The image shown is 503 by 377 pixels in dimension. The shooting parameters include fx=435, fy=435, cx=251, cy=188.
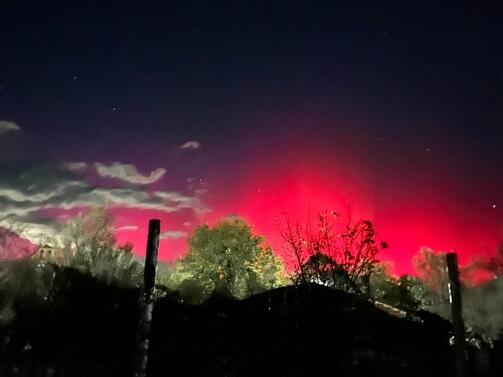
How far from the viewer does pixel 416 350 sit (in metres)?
16.5

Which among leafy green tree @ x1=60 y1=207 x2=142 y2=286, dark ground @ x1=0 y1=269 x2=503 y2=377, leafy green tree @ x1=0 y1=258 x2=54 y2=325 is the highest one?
leafy green tree @ x1=60 y1=207 x2=142 y2=286

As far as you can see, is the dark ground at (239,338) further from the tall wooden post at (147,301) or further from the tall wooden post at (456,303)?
the tall wooden post at (147,301)

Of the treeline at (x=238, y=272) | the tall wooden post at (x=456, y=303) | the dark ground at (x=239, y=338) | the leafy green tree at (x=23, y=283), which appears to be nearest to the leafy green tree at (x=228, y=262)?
the treeline at (x=238, y=272)

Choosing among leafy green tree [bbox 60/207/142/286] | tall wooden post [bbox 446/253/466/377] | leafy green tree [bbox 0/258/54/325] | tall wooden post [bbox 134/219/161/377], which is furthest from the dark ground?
leafy green tree [bbox 60/207/142/286]

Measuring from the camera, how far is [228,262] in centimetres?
5956

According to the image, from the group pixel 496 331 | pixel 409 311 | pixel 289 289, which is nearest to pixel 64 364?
pixel 289 289

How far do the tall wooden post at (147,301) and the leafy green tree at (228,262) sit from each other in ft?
145

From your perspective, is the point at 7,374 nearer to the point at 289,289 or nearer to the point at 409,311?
the point at 289,289

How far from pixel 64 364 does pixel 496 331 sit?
24893mm

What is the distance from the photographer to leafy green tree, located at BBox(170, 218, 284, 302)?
189ft

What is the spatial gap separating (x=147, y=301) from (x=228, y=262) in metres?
48.0

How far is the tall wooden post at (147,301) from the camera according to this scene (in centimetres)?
1186

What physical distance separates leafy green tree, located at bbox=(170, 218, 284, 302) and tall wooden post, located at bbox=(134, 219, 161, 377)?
44046 mm

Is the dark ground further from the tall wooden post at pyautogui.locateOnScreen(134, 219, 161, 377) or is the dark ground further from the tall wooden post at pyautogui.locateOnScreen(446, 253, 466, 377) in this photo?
the tall wooden post at pyautogui.locateOnScreen(134, 219, 161, 377)
